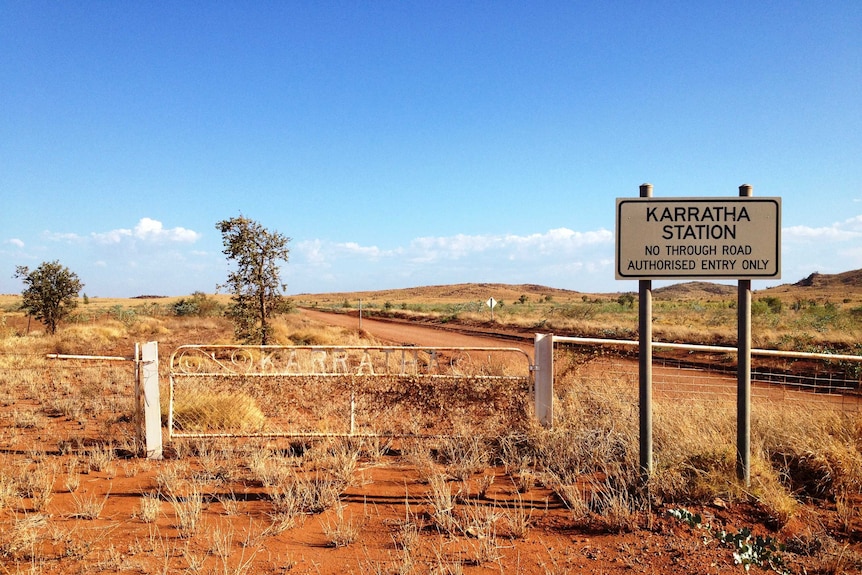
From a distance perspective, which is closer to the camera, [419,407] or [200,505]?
[200,505]

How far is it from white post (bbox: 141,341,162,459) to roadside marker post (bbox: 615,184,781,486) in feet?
16.9

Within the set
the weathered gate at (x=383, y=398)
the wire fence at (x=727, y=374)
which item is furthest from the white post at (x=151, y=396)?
the wire fence at (x=727, y=374)

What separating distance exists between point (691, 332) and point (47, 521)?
66.5 ft

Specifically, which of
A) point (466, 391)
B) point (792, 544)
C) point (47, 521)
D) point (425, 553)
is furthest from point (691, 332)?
point (47, 521)

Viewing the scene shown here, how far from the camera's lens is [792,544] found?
4.00 m

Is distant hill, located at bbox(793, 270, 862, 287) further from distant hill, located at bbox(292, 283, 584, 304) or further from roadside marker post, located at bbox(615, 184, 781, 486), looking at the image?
roadside marker post, located at bbox(615, 184, 781, 486)

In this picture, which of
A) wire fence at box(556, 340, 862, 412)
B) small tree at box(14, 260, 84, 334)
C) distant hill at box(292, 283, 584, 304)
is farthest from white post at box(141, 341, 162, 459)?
distant hill at box(292, 283, 584, 304)

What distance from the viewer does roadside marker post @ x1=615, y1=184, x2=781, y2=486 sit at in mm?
4801

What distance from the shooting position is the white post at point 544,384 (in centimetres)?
634

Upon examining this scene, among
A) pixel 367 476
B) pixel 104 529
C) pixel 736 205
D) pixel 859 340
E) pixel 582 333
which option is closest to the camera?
pixel 104 529

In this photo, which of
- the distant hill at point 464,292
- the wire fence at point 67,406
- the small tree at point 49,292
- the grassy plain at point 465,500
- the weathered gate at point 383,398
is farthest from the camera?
the distant hill at point 464,292

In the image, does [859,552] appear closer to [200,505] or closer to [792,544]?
[792,544]

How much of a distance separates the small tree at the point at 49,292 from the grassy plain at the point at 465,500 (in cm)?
2281

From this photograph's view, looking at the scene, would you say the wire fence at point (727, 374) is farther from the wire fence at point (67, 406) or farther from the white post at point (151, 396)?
the wire fence at point (67, 406)
